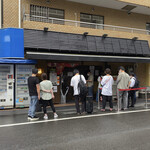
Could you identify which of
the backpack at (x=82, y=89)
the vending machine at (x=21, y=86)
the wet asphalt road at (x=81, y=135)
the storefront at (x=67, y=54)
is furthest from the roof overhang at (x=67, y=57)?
the wet asphalt road at (x=81, y=135)

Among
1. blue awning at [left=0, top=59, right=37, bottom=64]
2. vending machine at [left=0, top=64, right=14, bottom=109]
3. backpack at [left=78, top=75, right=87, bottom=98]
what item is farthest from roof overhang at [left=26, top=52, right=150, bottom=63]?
backpack at [left=78, top=75, right=87, bottom=98]

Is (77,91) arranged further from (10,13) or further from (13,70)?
(10,13)

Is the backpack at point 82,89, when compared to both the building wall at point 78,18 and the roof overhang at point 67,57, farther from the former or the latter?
the building wall at point 78,18

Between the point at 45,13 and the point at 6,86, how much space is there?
5.34m

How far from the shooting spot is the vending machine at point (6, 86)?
8.55m

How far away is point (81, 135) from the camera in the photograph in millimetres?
4723

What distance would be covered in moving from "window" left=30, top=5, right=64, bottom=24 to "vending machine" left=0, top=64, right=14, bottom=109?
3.68 m

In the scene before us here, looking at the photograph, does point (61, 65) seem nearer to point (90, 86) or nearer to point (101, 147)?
point (90, 86)

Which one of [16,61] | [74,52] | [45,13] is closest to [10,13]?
[45,13]

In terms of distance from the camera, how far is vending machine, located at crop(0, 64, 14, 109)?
337 inches

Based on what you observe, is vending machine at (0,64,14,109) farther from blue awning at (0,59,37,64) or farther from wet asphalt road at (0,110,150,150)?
wet asphalt road at (0,110,150,150)

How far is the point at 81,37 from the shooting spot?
34.7 ft

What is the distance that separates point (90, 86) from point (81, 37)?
3102 millimetres

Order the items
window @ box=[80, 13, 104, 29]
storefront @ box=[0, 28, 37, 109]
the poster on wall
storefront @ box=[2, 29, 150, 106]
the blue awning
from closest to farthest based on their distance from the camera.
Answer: the blue awning < storefront @ box=[0, 28, 37, 109] < storefront @ box=[2, 29, 150, 106] < the poster on wall < window @ box=[80, 13, 104, 29]
